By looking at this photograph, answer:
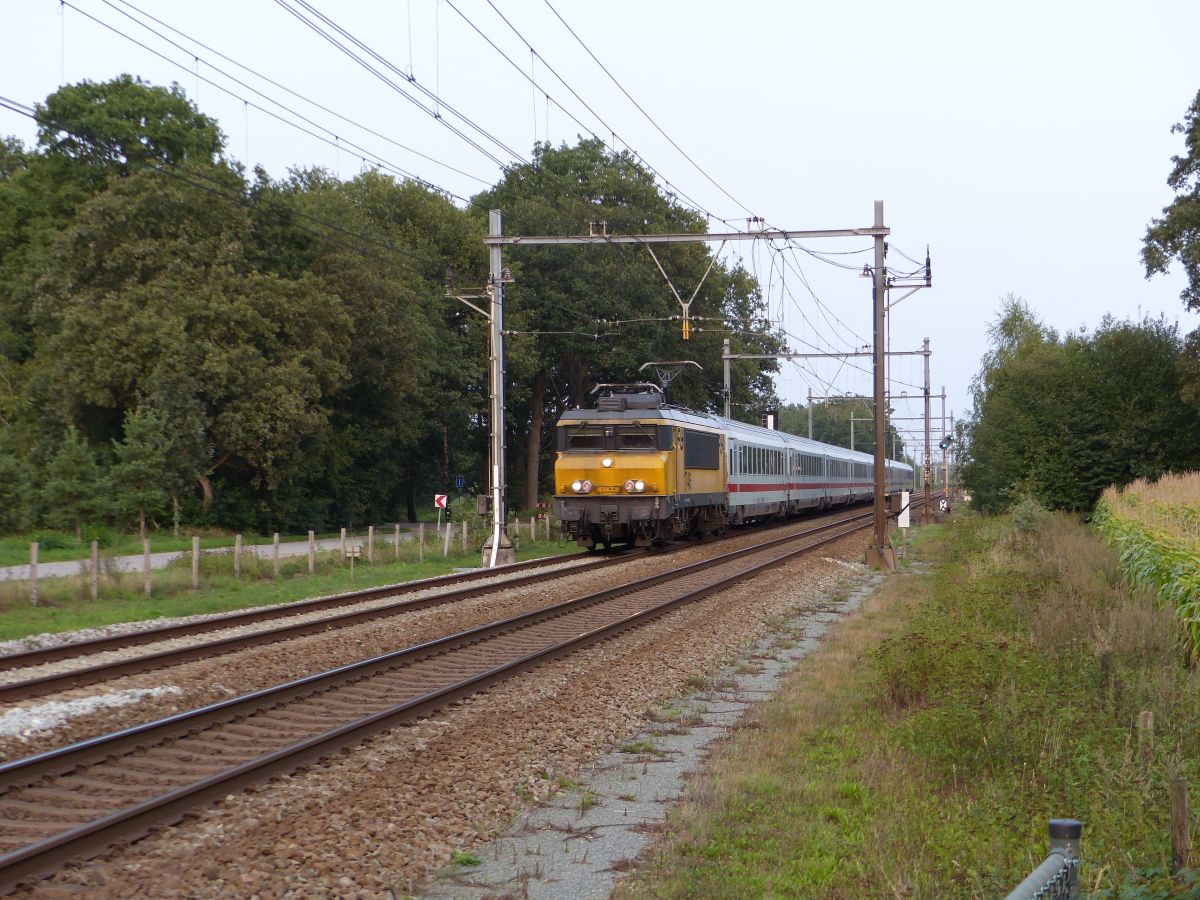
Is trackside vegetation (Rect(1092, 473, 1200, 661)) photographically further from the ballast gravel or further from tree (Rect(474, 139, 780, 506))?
tree (Rect(474, 139, 780, 506))

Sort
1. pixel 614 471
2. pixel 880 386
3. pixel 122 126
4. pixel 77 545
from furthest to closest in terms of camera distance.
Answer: pixel 122 126, pixel 77 545, pixel 614 471, pixel 880 386

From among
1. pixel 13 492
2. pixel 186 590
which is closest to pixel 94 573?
pixel 186 590

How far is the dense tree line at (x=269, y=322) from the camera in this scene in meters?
34.7

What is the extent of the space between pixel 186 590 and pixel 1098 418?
2323cm

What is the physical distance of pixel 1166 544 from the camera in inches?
513

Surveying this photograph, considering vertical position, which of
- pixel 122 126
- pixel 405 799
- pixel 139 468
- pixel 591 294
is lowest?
pixel 405 799

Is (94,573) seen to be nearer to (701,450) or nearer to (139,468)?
(139,468)

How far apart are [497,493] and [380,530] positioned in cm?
2361

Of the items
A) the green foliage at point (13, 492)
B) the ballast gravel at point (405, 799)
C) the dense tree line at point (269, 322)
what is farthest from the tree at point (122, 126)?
the ballast gravel at point (405, 799)

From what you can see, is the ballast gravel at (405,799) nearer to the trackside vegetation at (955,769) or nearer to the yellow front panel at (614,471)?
the trackside vegetation at (955,769)

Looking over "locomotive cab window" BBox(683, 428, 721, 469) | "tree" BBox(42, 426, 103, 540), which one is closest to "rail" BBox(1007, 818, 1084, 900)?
"locomotive cab window" BBox(683, 428, 721, 469)

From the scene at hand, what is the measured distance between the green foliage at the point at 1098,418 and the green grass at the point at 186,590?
15.9 metres

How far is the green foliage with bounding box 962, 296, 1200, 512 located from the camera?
103 ft

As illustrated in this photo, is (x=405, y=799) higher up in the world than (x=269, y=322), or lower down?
lower down
